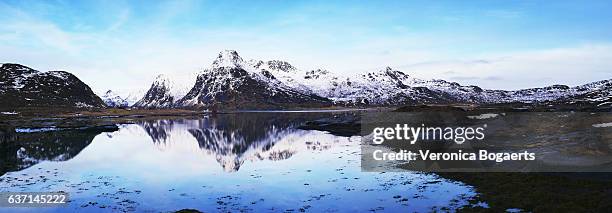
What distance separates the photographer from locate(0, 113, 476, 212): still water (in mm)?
27516

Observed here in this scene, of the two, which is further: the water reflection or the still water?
the water reflection

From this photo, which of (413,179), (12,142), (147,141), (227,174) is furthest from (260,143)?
(413,179)

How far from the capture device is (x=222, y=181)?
1425 inches

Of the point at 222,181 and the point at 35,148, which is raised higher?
the point at 35,148

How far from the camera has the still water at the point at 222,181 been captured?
1083 inches

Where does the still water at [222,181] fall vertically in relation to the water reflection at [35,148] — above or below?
below

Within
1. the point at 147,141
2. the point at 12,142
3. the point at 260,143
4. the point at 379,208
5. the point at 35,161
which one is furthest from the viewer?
the point at 147,141

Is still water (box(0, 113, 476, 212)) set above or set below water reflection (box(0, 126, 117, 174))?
below

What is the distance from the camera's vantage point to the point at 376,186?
3231 cm

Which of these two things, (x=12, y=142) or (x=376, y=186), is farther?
(x=12, y=142)

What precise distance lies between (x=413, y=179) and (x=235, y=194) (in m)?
13.7

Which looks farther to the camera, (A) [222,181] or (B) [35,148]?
(B) [35,148]

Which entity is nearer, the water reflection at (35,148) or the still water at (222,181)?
the still water at (222,181)

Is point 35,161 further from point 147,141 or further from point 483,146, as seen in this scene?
point 483,146
